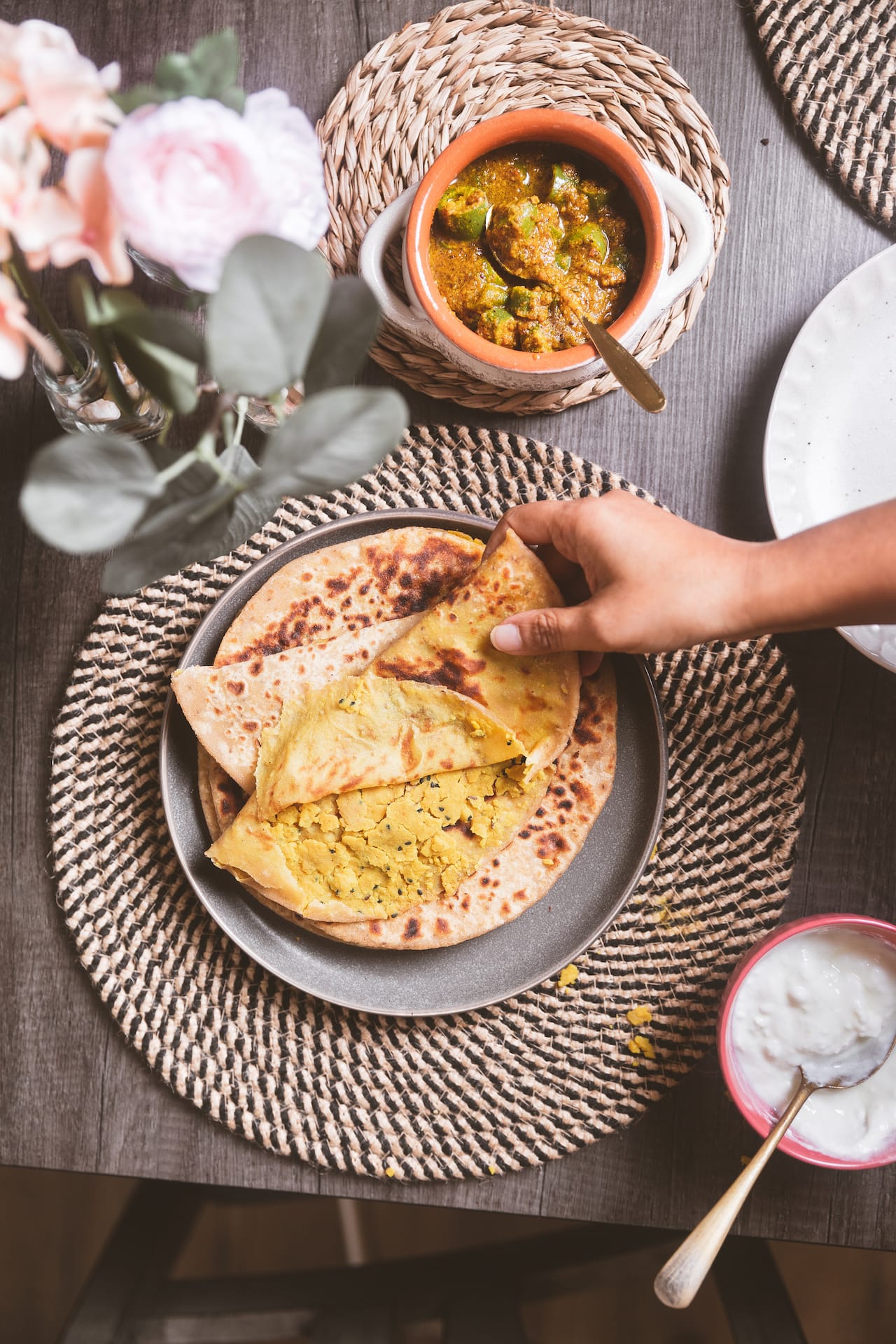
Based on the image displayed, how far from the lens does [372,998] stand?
48.1 inches

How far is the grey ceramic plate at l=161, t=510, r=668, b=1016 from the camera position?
1208 millimetres

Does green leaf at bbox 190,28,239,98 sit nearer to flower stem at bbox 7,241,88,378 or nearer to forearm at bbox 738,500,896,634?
flower stem at bbox 7,241,88,378

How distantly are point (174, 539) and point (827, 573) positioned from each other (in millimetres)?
722

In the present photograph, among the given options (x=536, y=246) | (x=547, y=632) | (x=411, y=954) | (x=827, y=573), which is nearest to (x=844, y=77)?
(x=536, y=246)

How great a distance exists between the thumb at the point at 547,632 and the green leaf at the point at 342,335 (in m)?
0.41

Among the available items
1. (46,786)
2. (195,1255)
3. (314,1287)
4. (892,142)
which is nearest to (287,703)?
(46,786)

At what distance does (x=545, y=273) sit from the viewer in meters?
1.14

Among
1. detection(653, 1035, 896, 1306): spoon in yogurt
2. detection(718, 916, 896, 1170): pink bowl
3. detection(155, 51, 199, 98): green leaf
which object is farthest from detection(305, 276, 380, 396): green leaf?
detection(653, 1035, 896, 1306): spoon in yogurt

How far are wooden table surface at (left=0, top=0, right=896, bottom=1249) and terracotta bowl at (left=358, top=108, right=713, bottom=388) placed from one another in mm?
188

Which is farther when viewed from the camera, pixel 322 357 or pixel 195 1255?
pixel 195 1255

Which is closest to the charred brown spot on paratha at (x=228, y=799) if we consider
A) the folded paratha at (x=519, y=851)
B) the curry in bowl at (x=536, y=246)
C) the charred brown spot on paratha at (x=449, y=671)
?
the folded paratha at (x=519, y=851)

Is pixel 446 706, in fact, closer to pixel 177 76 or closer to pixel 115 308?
pixel 115 308

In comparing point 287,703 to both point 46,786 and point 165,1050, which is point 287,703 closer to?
point 46,786

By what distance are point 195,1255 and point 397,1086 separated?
4.34 ft
